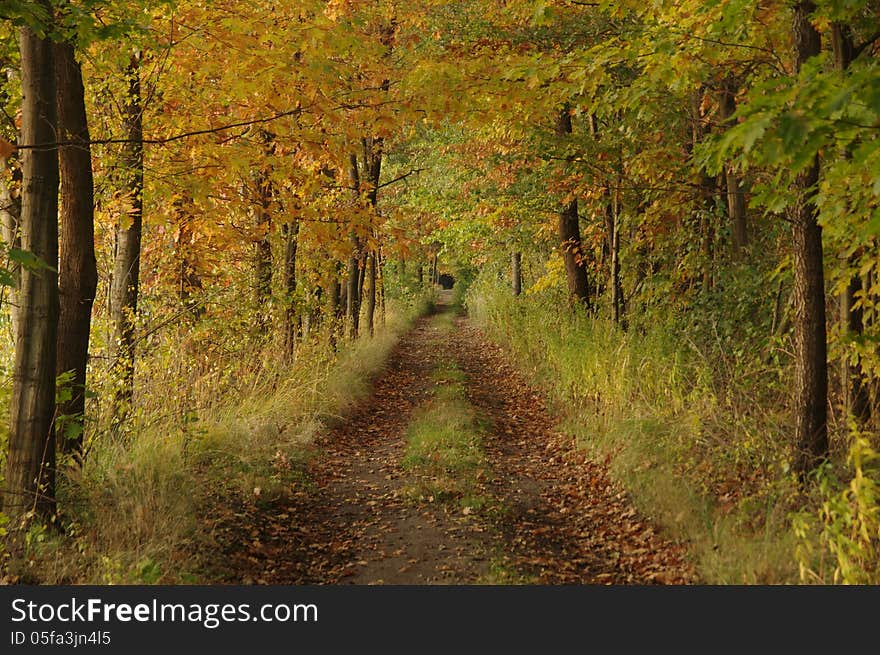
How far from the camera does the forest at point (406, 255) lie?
16.4 ft

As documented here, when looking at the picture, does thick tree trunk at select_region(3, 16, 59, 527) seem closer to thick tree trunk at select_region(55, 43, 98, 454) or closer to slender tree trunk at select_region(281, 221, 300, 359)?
thick tree trunk at select_region(55, 43, 98, 454)

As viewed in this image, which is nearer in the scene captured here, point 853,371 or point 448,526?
point 448,526

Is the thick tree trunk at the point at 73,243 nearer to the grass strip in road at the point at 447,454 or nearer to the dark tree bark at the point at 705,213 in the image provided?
the grass strip in road at the point at 447,454

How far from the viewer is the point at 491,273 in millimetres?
33062

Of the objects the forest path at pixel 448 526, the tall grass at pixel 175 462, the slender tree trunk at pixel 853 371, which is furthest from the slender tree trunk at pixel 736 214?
the tall grass at pixel 175 462

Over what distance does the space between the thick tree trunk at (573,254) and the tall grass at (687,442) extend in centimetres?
279

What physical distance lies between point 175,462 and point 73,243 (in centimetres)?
208

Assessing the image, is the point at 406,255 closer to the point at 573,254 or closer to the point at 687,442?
the point at 573,254

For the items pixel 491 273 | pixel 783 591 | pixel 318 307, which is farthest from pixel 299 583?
pixel 491 273

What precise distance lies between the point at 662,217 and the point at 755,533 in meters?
7.15

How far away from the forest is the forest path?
1.5 inches

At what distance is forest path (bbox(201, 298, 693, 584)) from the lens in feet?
18.5

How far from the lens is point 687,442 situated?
722cm

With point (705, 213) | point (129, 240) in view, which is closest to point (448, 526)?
point (129, 240)
